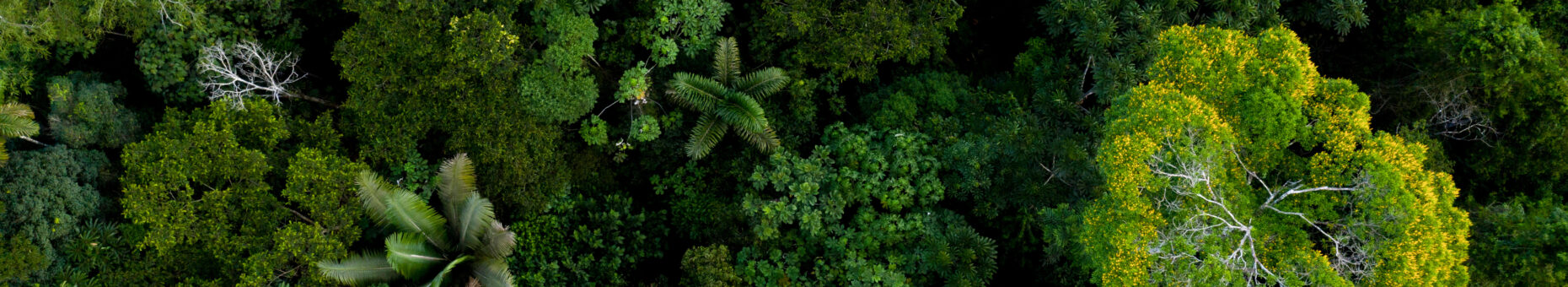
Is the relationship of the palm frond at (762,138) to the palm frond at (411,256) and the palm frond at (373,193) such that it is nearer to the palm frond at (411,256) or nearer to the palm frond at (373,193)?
the palm frond at (411,256)

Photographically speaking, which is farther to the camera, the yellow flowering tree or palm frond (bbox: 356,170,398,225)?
palm frond (bbox: 356,170,398,225)

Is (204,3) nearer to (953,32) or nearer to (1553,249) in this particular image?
(953,32)

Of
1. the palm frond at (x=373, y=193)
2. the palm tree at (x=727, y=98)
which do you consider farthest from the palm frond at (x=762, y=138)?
the palm frond at (x=373, y=193)

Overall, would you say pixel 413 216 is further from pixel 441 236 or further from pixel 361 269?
pixel 361 269

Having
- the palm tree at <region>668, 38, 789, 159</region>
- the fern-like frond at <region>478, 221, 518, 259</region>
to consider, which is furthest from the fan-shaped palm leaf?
the fern-like frond at <region>478, 221, 518, 259</region>

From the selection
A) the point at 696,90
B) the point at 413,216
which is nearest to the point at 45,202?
the point at 413,216

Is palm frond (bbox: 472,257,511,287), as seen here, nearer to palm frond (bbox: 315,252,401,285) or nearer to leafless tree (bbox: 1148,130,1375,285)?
palm frond (bbox: 315,252,401,285)
